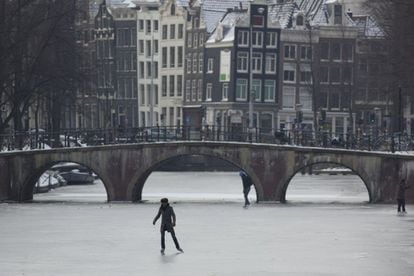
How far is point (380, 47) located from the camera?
318 feet

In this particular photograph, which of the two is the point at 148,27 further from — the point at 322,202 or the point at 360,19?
the point at 322,202

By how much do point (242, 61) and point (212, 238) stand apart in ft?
285

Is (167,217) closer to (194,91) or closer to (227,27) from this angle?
(227,27)

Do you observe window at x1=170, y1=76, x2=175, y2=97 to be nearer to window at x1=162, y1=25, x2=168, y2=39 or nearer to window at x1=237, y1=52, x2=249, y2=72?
window at x1=162, y1=25, x2=168, y2=39

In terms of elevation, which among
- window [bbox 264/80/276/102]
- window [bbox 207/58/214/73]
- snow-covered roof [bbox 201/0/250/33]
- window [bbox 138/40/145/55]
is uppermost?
snow-covered roof [bbox 201/0/250/33]

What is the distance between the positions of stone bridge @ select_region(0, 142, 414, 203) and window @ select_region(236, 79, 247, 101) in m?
60.0

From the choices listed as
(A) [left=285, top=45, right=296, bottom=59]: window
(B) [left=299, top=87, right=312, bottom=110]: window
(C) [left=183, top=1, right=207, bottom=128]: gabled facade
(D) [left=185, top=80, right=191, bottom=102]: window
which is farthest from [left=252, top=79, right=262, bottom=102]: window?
(D) [left=185, top=80, right=191, bottom=102]: window

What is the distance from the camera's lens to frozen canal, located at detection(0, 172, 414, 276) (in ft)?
140

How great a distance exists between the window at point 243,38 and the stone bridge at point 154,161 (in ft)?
199

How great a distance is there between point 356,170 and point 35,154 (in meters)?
15.7

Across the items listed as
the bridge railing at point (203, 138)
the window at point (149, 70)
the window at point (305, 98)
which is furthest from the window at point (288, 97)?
the bridge railing at point (203, 138)

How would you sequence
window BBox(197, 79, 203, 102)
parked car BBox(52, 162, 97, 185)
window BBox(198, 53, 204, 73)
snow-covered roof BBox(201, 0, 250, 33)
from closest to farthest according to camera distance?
1. parked car BBox(52, 162, 97, 185)
2. window BBox(198, 53, 204, 73)
3. window BBox(197, 79, 203, 102)
4. snow-covered roof BBox(201, 0, 250, 33)

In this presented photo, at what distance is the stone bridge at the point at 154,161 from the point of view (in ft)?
253

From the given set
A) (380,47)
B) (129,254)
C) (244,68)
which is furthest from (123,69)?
(129,254)
